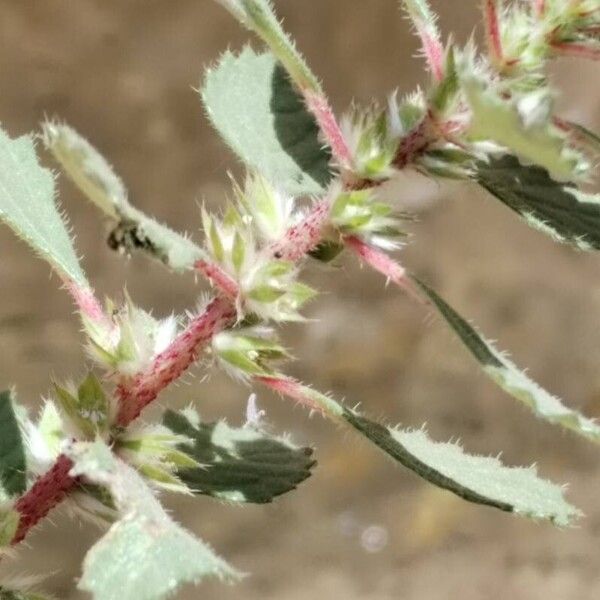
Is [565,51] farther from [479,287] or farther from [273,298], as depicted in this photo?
[479,287]

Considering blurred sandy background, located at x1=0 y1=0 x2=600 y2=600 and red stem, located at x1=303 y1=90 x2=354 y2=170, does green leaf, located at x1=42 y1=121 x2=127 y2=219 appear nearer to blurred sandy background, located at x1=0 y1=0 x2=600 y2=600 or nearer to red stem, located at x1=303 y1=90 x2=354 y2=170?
red stem, located at x1=303 y1=90 x2=354 y2=170

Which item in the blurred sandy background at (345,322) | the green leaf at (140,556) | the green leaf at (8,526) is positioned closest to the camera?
the green leaf at (140,556)

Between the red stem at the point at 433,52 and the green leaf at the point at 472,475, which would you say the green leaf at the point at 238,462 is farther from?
the red stem at the point at 433,52

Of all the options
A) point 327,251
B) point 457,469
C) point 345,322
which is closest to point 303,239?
point 327,251

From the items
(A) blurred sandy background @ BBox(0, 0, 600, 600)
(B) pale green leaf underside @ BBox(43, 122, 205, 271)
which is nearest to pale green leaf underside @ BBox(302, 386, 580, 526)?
(B) pale green leaf underside @ BBox(43, 122, 205, 271)

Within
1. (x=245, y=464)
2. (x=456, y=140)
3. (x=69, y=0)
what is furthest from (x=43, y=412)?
(x=69, y=0)

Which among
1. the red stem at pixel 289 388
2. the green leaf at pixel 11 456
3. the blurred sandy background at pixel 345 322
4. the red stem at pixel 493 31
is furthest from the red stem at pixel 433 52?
the blurred sandy background at pixel 345 322
